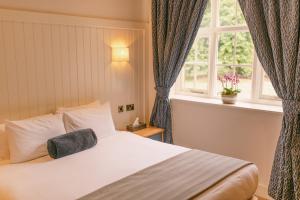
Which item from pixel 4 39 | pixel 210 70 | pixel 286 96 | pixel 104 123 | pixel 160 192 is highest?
pixel 4 39

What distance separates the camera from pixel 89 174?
211 cm

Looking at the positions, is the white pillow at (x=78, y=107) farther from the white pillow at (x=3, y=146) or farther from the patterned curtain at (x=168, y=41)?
the patterned curtain at (x=168, y=41)

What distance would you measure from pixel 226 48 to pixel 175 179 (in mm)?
1958

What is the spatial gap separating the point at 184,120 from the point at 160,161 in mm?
1354

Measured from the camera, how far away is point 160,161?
235 cm

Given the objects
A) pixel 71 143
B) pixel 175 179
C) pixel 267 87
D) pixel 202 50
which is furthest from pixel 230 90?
pixel 71 143

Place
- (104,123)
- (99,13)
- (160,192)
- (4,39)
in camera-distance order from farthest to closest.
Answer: (99,13) → (104,123) → (4,39) → (160,192)

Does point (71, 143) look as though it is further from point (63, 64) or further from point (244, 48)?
point (244, 48)

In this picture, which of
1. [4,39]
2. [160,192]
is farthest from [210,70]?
[4,39]

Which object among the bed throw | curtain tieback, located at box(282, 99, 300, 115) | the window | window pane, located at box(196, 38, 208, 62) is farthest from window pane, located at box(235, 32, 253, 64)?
the bed throw

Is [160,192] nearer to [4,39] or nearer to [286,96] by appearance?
[286,96]

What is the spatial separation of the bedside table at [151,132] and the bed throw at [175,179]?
1021mm

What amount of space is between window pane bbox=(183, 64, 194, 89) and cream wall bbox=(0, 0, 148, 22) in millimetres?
879

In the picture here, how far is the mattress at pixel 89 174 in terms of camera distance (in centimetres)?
186
